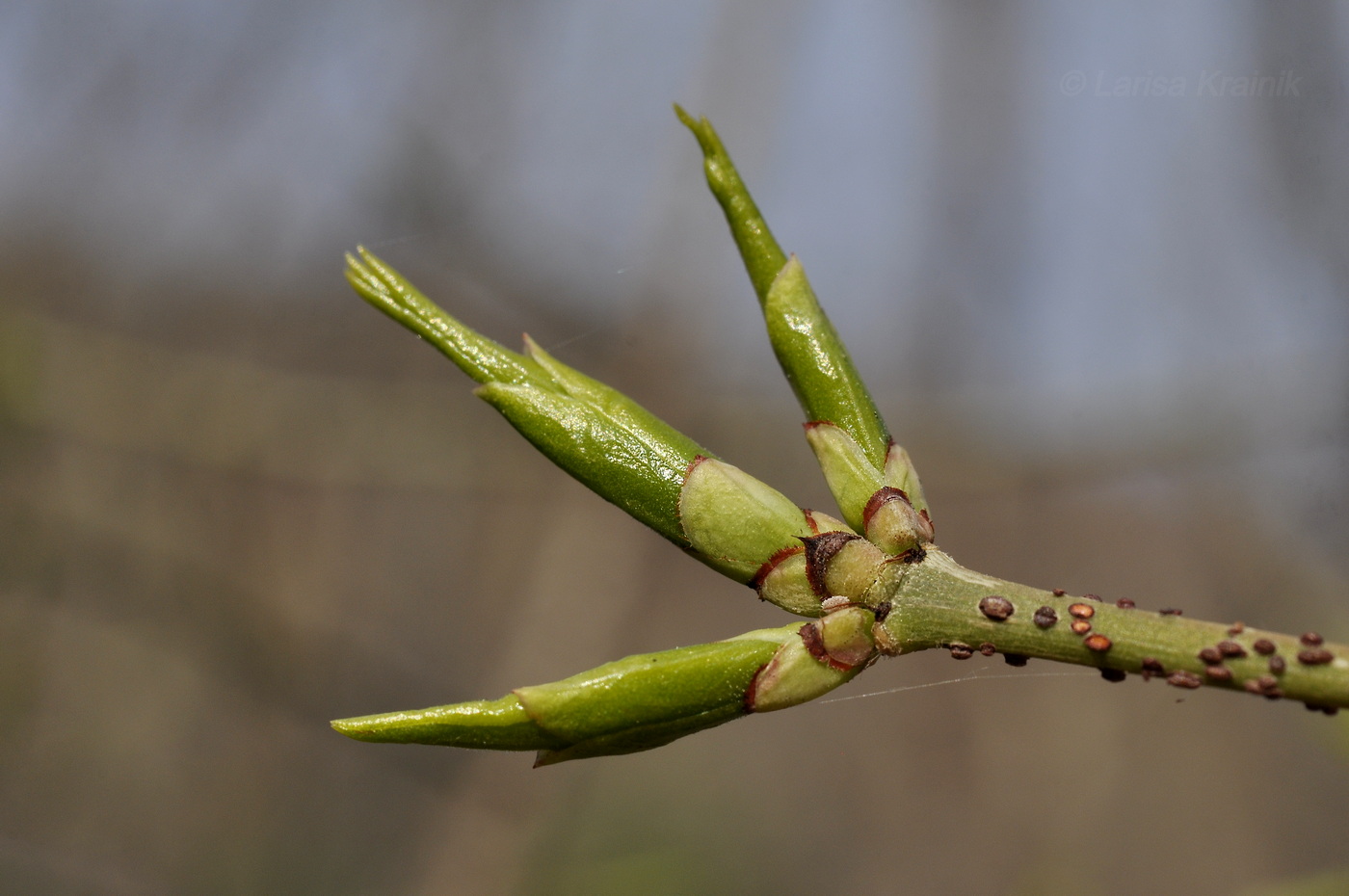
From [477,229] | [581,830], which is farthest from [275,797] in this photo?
[477,229]

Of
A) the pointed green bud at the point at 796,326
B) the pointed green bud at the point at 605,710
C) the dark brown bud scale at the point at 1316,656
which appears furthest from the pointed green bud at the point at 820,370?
the dark brown bud scale at the point at 1316,656

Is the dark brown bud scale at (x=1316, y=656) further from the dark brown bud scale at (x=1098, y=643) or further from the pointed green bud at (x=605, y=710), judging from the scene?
the pointed green bud at (x=605, y=710)

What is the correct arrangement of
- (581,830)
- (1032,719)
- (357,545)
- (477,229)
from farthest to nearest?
(1032,719)
(357,545)
(477,229)
(581,830)

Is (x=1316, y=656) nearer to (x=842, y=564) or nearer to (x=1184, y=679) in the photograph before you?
(x=1184, y=679)

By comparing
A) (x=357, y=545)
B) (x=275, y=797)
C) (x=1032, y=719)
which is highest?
(x=1032, y=719)

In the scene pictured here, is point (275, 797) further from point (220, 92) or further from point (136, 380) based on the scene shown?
point (220, 92)

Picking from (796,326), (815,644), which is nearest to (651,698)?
(815,644)

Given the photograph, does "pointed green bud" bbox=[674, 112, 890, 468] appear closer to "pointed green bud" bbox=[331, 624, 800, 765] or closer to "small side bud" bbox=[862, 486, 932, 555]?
"small side bud" bbox=[862, 486, 932, 555]
